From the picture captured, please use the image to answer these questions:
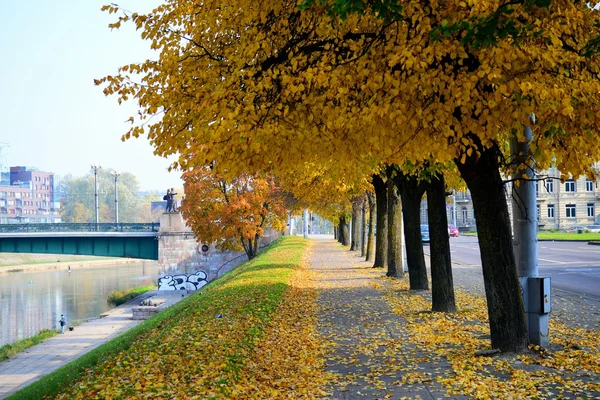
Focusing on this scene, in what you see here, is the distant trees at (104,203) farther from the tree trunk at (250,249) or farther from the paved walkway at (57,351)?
the paved walkway at (57,351)

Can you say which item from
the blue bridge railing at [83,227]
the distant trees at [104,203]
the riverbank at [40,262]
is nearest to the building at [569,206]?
the blue bridge railing at [83,227]

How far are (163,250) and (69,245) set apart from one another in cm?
1109

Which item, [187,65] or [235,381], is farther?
[187,65]

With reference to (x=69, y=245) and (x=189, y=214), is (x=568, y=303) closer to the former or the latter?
(x=189, y=214)

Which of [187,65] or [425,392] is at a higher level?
[187,65]

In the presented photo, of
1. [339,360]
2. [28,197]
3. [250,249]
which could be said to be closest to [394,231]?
[339,360]

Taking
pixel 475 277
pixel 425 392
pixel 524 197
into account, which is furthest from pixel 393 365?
pixel 475 277

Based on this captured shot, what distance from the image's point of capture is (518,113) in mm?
7922

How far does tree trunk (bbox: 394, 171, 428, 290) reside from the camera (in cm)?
1791

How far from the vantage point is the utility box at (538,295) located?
31.2 ft

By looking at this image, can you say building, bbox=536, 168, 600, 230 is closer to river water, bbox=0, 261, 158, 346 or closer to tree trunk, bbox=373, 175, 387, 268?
river water, bbox=0, 261, 158, 346

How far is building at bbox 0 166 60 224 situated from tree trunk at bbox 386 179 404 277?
155 metres

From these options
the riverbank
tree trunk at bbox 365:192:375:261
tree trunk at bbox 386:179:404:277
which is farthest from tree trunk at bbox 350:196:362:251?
the riverbank

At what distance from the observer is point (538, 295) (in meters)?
9.63
